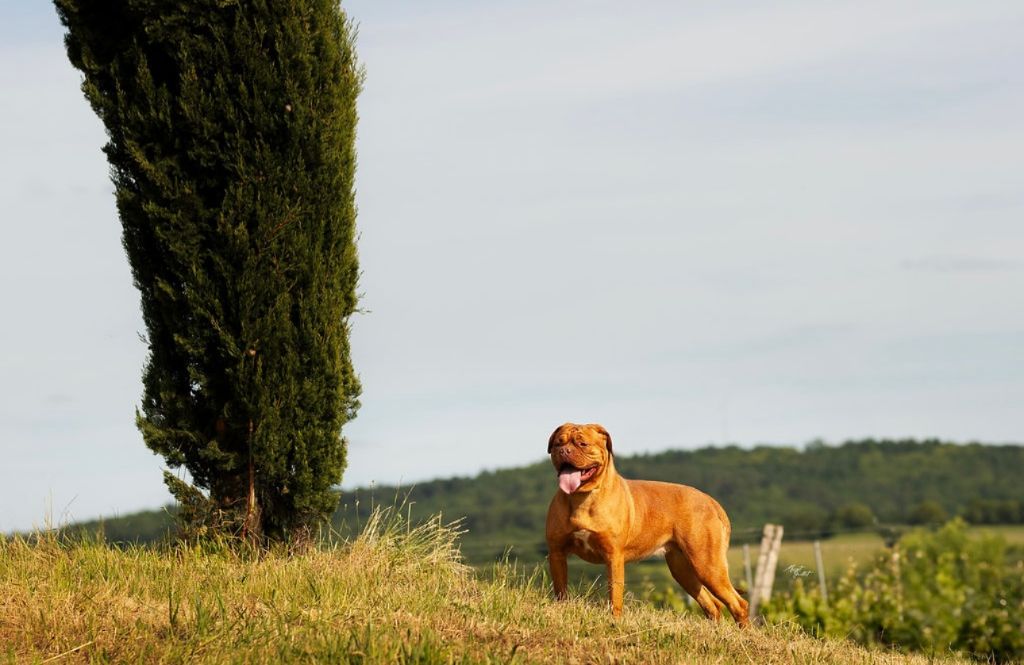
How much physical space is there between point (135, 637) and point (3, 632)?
41.3 inches

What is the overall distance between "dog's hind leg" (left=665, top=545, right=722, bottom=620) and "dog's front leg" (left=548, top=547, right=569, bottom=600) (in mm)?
1203

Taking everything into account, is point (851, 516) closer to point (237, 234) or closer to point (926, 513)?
point (926, 513)

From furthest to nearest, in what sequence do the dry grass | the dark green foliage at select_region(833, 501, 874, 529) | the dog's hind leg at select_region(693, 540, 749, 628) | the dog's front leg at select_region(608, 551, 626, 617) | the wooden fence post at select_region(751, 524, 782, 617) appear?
the dark green foliage at select_region(833, 501, 874, 529) < the wooden fence post at select_region(751, 524, 782, 617) < the dog's hind leg at select_region(693, 540, 749, 628) < the dog's front leg at select_region(608, 551, 626, 617) < the dry grass

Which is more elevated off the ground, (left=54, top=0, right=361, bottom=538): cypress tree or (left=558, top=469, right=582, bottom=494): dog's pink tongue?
(left=54, top=0, right=361, bottom=538): cypress tree

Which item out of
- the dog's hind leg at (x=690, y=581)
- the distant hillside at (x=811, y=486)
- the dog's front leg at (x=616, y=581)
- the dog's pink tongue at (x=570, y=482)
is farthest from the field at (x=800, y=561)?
the dog's pink tongue at (x=570, y=482)

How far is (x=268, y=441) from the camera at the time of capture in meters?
11.3

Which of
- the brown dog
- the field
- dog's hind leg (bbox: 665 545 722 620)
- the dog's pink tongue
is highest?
the dog's pink tongue

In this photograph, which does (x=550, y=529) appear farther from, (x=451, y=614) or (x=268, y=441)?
A: (x=268, y=441)

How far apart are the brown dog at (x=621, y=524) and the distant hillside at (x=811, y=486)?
1545 inches

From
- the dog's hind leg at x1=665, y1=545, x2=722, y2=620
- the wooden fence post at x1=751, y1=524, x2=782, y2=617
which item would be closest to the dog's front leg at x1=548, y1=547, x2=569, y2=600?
the dog's hind leg at x1=665, y1=545, x2=722, y2=620

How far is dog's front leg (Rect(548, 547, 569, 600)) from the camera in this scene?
990cm

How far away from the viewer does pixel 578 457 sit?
9430 millimetres

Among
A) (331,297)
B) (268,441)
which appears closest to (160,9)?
(331,297)

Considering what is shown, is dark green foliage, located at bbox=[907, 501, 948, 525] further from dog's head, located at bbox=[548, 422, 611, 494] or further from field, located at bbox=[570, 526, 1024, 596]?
dog's head, located at bbox=[548, 422, 611, 494]
